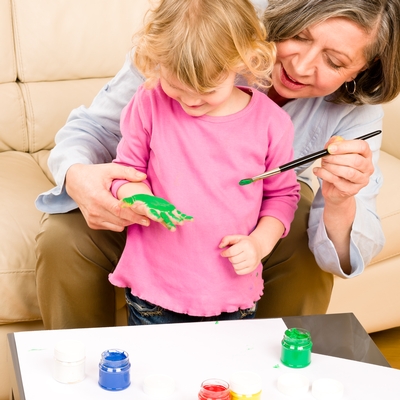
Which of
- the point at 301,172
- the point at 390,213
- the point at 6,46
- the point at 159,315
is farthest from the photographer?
the point at 6,46

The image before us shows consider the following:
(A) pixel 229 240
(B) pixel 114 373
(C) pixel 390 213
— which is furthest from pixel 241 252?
(C) pixel 390 213

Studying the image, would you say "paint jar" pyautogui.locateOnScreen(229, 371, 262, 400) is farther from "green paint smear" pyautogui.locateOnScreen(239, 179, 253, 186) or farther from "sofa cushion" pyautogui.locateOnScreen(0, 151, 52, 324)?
"sofa cushion" pyautogui.locateOnScreen(0, 151, 52, 324)

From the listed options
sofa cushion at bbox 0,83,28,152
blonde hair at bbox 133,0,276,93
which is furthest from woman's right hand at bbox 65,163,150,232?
sofa cushion at bbox 0,83,28,152

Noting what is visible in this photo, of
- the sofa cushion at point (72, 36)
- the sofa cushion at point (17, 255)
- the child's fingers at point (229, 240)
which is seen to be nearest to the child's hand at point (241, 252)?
the child's fingers at point (229, 240)

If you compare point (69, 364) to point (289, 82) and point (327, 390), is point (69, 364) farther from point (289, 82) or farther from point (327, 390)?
point (289, 82)

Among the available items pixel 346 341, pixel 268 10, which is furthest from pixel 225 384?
pixel 268 10

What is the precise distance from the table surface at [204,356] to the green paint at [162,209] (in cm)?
18

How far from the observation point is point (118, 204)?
1.27 m

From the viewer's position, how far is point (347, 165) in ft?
3.93

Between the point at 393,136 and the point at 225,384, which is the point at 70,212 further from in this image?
the point at 393,136

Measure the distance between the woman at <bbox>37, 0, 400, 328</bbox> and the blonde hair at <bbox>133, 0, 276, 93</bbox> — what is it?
0.69ft

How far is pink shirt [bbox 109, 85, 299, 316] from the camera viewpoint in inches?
48.4

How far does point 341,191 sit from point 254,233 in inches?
7.0

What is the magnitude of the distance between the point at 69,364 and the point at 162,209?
0.98 ft
